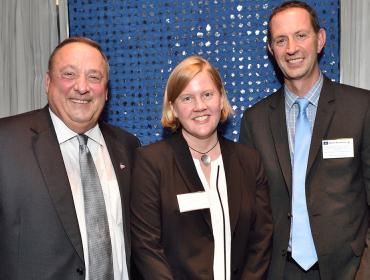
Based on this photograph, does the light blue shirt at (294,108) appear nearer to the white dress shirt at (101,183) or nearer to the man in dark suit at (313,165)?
the man in dark suit at (313,165)

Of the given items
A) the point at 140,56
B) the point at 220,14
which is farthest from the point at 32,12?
the point at 220,14

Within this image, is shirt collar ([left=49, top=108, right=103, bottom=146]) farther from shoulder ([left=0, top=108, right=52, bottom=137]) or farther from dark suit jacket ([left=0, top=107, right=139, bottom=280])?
dark suit jacket ([left=0, top=107, right=139, bottom=280])

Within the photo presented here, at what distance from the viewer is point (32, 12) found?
3150 mm

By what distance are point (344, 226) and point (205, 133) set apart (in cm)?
78

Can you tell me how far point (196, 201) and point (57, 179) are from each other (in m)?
0.60

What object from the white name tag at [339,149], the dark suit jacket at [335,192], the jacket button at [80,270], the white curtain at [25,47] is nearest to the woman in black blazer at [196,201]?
the dark suit jacket at [335,192]

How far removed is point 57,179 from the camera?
2.12 metres

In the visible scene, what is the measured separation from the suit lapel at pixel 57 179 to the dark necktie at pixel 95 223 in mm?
66

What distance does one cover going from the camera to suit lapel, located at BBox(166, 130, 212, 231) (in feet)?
7.18

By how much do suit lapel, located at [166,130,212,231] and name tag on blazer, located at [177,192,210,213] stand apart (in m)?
0.03

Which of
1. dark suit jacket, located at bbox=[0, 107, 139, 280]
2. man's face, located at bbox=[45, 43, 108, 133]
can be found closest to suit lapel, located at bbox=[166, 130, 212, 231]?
Answer: man's face, located at bbox=[45, 43, 108, 133]

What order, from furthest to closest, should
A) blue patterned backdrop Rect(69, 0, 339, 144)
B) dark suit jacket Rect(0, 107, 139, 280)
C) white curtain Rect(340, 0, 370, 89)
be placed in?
blue patterned backdrop Rect(69, 0, 339, 144), white curtain Rect(340, 0, 370, 89), dark suit jacket Rect(0, 107, 139, 280)

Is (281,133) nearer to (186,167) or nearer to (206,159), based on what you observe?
(206,159)

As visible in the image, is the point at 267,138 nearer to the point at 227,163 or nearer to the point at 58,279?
the point at 227,163
